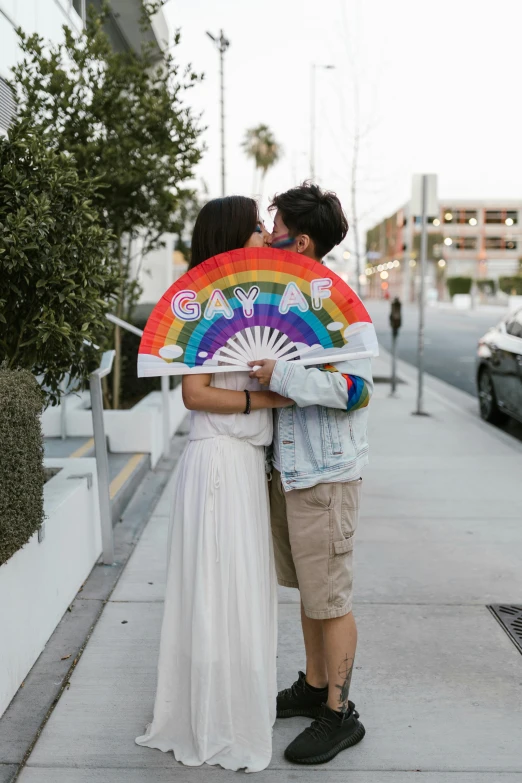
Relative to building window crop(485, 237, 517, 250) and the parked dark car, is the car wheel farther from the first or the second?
building window crop(485, 237, 517, 250)

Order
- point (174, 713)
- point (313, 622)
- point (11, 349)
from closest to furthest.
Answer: point (174, 713) → point (313, 622) → point (11, 349)

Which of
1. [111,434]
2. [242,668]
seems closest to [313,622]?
[242,668]

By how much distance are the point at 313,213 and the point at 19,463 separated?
153cm

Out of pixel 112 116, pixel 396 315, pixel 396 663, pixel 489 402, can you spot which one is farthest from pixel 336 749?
pixel 396 315

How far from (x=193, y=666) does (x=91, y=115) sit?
6018 mm

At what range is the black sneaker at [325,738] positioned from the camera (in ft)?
9.62

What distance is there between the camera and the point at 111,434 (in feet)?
24.7

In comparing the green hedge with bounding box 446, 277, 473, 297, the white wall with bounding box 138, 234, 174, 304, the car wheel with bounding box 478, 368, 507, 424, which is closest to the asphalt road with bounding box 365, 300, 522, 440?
the car wheel with bounding box 478, 368, 507, 424

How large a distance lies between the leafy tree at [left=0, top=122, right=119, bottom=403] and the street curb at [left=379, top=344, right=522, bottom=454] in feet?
18.7

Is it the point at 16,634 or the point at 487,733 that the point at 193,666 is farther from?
the point at 487,733

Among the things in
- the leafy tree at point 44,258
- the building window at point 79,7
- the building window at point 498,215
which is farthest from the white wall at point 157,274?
the building window at point 498,215

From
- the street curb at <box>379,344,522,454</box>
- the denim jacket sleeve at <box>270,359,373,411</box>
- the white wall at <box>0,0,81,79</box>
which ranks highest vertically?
the white wall at <box>0,0,81,79</box>

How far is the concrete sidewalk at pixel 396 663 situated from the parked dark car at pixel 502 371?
2831 mm

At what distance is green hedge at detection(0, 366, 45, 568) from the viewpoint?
3240 millimetres
